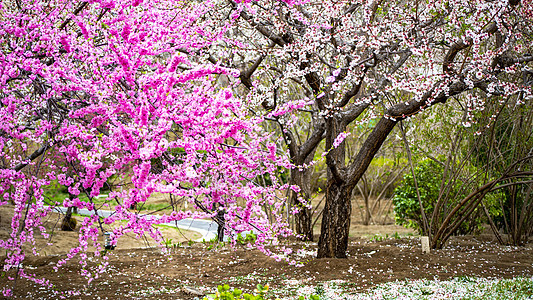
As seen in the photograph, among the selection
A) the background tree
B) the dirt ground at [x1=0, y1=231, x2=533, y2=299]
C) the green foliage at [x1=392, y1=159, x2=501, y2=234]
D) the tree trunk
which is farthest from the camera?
the green foliage at [x1=392, y1=159, x2=501, y2=234]

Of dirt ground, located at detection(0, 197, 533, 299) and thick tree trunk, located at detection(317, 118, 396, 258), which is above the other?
thick tree trunk, located at detection(317, 118, 396, 258)

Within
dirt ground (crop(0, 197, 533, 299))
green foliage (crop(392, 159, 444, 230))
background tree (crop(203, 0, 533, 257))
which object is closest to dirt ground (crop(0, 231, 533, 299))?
dirt ground (crop(0, 197, 533, 299))

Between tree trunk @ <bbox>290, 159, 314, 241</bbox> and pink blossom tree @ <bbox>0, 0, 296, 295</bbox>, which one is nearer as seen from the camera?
pink blossom tree @ <bbox>0, 0, 296, 295</bbox>

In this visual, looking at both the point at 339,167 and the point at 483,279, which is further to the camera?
the point at 339,167

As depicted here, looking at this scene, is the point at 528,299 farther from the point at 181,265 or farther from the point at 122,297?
the point at 181,265

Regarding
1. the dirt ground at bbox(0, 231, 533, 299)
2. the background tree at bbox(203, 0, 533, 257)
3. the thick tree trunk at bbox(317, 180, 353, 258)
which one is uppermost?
the background tree at bbox(203, 0, 533, 257)

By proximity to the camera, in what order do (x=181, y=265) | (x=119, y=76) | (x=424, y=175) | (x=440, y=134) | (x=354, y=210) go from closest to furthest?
(x=119, y=76) → (x=181, y=265) → (x=440, y=134) → (x=424, y=175) → (x=354, y=210)

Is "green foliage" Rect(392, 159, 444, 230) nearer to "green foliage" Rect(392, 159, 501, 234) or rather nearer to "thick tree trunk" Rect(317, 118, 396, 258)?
"green foliage" Rect(392, 159, 501, 234)

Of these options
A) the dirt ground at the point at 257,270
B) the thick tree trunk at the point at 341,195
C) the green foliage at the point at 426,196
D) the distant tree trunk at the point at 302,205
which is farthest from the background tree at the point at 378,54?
the green foliage at the point at 426,196

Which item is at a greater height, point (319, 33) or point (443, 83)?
point (319, 33)

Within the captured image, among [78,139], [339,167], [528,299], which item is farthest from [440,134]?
[78,139]

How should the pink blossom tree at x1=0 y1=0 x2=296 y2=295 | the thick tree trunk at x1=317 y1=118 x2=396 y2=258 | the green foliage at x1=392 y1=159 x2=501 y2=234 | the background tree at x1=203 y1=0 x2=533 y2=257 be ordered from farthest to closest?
1. the green foliage at x1=392 y1=159 x2=501 y2=234
2. the thick tree trunk at x1=317 y1=118 x2=396 y2=258
3. the background tree at x1=203 y1=0 x2=533 y2=257
4. the pink blossom tree at x1=0 y1=0 x2=296 y2=295

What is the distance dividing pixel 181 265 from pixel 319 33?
464 centimetres

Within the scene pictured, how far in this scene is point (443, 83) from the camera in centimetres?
616
